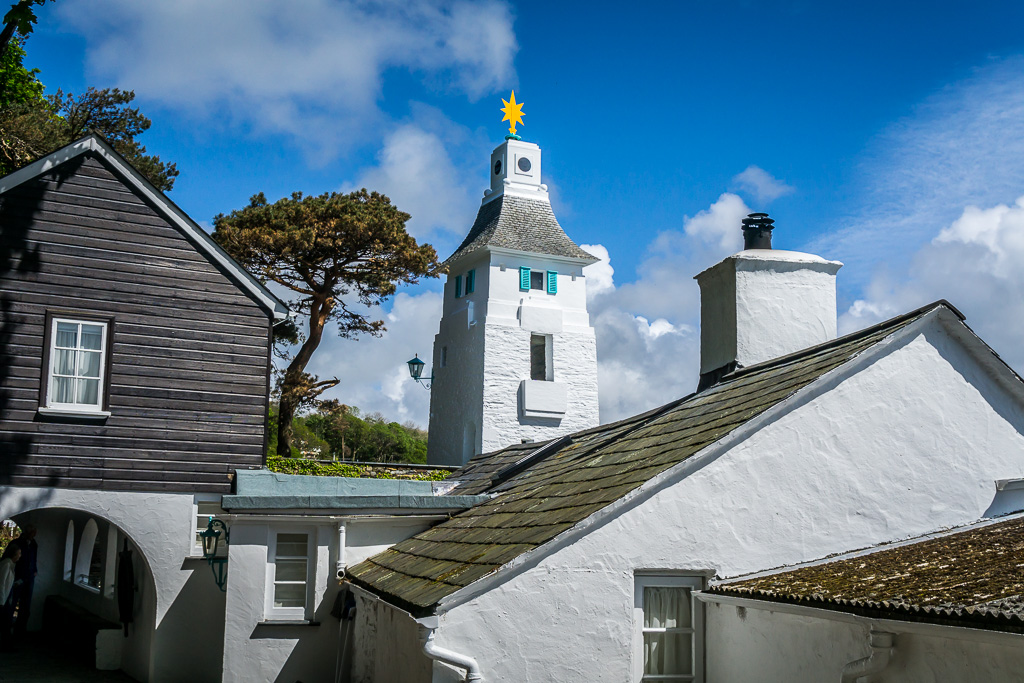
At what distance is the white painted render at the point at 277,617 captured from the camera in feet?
40.1

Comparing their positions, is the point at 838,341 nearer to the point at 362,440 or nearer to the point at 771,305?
the point at 771,305

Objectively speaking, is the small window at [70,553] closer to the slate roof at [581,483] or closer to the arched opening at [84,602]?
the arched opening at [84,602]

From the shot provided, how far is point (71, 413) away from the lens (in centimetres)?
1554

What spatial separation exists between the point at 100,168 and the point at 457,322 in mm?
22633

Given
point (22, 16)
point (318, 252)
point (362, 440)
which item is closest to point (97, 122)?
point (318, 252)

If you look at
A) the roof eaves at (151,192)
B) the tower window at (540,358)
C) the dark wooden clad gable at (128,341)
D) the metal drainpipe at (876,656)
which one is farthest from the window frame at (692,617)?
the tower window at (540,358)

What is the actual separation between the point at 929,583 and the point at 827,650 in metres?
0.99

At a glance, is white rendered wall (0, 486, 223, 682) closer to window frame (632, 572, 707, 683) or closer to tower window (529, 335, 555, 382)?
window frame (632, 572, 707, 683)

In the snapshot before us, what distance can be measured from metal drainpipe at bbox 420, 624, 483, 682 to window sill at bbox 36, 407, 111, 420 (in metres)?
9.79

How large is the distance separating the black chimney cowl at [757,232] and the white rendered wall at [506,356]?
72.5 ft

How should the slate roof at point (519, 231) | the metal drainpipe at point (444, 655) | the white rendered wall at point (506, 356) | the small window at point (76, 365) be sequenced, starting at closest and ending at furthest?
1. the metal drainpipe at point (444, 655)
2. the small window at point (76, 365)
3. the white rendered wall at point (506, 356)
4. the slate roof at point (519, 231)

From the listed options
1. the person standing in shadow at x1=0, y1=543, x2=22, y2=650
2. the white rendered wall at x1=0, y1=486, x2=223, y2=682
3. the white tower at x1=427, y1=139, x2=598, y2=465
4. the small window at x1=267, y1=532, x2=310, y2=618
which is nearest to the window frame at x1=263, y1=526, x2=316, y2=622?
the small window at x1=267, y1=532, x2=310, y2=618

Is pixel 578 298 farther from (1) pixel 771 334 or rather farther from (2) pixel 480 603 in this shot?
(2) pixel 480 603

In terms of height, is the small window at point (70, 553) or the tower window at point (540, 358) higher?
the tower window at point (540, 358)
